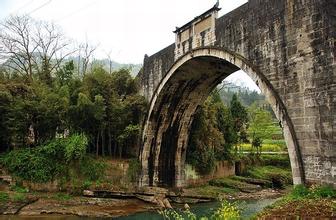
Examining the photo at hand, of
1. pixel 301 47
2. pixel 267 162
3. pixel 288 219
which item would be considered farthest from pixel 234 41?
pixel 267 162

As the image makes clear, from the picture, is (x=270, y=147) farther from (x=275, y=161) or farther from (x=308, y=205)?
(x=308, y=205)

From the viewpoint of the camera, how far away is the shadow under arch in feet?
51.3

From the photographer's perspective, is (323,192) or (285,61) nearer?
(323,192)

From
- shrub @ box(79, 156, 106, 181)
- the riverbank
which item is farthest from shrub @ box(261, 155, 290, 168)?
shrub @ box(79, 156, 106, 181)

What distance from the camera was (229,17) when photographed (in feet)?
42.6

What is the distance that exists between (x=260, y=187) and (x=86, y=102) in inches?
484

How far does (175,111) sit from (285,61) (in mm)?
9471

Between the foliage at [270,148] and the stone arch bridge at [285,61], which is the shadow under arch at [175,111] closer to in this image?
the stone arch bridge at [285,61]

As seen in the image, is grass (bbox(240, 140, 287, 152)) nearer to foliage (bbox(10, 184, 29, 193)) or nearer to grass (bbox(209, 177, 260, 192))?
grass (bbox(209, 177, 260, 192))

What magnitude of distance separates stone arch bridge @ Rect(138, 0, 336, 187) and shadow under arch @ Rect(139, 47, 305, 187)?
0.09 metres

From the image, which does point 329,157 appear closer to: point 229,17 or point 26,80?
→ point 229,17

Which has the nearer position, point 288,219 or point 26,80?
point 288,219

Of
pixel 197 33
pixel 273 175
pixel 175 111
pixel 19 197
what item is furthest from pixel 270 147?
pixel 19 197

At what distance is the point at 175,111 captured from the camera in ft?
62.5
